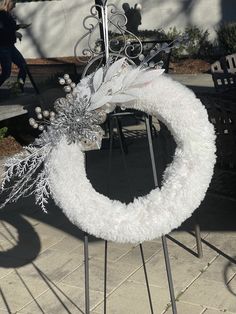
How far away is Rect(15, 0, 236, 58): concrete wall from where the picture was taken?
50.3ft

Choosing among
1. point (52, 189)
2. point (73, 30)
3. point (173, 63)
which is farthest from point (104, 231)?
point (73, 30)

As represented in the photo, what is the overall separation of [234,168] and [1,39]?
19.1ft

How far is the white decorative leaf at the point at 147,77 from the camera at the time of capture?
2.88 m

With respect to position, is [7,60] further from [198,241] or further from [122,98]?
[122,98]

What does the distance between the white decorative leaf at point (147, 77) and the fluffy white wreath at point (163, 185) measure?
0.15ft

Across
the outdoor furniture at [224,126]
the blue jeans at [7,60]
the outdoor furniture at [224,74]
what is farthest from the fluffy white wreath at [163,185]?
the blue jeans at [7,60]

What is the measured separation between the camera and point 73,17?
57.1 ft

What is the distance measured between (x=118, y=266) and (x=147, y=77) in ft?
6.50

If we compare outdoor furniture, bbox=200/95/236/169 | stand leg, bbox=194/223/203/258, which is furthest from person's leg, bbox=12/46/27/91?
stand leg, bbox=194/223/203/258

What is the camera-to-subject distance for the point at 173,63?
15102 millimetres

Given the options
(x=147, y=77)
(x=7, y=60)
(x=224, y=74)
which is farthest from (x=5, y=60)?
(x=147, y=77)

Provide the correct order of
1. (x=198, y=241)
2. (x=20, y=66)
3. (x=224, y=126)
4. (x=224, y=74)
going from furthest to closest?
(x=20, y=66) → (x=224, y=74) → (x=198, y=241) → (x=224, y=126)

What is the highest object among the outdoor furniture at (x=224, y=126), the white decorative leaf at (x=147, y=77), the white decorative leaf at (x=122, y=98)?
the white decorative leaf at (x=147, y=77)

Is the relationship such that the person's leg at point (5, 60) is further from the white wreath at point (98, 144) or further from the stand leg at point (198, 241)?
the white wreath at point (98, 144)
